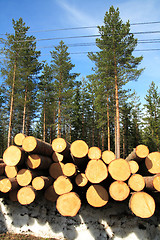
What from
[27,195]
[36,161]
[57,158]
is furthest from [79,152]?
[27,195]

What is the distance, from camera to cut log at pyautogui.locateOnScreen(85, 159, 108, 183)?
2.77m

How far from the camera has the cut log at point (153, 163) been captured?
307cm

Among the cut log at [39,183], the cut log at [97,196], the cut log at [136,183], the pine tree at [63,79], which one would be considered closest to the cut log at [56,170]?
the cut log at [39,183]

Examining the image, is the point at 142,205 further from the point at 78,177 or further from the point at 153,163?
the point at 78,177

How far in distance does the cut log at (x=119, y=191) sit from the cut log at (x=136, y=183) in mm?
130

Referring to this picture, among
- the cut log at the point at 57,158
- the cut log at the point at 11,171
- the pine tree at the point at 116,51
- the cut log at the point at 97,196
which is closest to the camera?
the cut log at the point at 97,196

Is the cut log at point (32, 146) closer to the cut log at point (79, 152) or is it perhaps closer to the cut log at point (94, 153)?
the cut log at point (79, 152)

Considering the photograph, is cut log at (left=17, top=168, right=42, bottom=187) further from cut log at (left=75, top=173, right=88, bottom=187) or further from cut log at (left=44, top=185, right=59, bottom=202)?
cut log at (left=75, top=173, right=88, bottom=187)

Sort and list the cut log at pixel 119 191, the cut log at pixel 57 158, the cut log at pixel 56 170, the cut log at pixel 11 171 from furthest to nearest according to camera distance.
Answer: the cut log at pixel 57 158
the cut log at pixel 56 170
the cut log at pixel 11 171
the cut log at pixel 119 191

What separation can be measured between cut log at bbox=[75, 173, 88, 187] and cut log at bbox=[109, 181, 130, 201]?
537 millimetres

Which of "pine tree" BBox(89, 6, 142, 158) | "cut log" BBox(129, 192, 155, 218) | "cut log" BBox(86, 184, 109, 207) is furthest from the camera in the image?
"pine tree" BBox(89, 6, 142, 158)

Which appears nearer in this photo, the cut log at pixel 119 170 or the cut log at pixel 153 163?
the cut log at pixel 119 170

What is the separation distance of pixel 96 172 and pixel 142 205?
3.08 ft

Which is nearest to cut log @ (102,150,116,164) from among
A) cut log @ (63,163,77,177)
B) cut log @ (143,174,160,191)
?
cut log @ (63,163,77,177)
